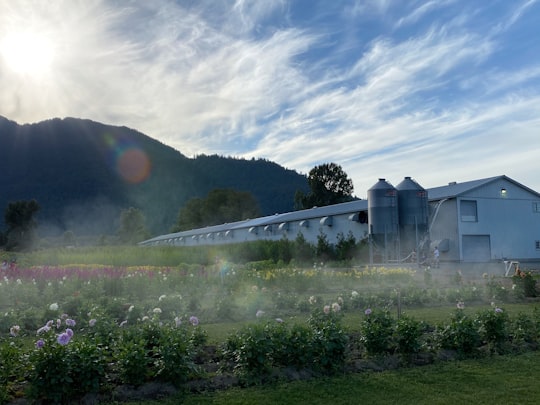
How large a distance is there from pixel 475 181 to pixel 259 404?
25.3m

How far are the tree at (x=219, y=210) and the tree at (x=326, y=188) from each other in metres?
12.3

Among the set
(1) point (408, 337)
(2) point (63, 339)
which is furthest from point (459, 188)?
(2) point (63, 339)

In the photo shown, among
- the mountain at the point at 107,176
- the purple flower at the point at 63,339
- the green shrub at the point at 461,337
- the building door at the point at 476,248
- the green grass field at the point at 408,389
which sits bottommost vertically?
the green grass field at the point at 408,389

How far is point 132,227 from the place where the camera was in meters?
71.0

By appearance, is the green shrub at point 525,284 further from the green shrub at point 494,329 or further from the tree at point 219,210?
the tree at point 219,210

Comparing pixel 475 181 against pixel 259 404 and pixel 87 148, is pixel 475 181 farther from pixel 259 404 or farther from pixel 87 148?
pixel 87 148

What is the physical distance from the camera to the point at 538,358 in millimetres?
5613

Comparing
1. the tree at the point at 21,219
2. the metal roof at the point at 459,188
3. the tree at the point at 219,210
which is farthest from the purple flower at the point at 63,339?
the tree at the point at 219,210

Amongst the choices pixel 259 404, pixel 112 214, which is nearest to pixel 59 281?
pixel 259 404

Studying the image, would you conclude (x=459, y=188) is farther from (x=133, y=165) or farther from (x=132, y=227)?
(x=133, y=165)

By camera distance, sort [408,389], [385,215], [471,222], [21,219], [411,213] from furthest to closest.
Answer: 1. [21,219]
2. [471,222]
3. [385,215]
4. [411,213]
5. [408,389]

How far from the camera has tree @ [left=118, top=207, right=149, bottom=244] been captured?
69.4 metres

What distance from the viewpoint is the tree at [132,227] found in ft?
228

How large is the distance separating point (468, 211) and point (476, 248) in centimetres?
201
